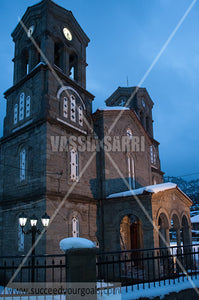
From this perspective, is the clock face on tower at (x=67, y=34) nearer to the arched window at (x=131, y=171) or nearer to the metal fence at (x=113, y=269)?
the arched window at (x=131, y=171)

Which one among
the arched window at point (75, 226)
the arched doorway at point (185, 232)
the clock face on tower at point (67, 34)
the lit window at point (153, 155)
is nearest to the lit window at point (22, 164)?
the arched window at point (75, 226)

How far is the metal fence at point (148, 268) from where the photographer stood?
6.57 meters

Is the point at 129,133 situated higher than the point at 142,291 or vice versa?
the point at 129,133

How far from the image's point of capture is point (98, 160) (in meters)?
16.9

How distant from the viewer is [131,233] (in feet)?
60.8

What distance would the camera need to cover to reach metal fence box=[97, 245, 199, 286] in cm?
657

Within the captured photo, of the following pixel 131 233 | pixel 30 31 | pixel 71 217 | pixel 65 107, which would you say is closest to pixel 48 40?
pixel 30 31

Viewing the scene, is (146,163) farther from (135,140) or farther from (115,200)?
(115,200)

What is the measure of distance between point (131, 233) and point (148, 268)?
1241 centimetres

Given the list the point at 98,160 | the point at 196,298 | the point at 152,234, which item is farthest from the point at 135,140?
the point at 196,298

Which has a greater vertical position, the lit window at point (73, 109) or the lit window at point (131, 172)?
the lit window at point (73, 109)

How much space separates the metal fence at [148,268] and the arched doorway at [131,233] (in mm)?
701

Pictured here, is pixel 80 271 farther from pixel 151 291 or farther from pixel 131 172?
pixel 131 172

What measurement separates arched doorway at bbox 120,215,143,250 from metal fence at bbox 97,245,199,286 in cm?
70
